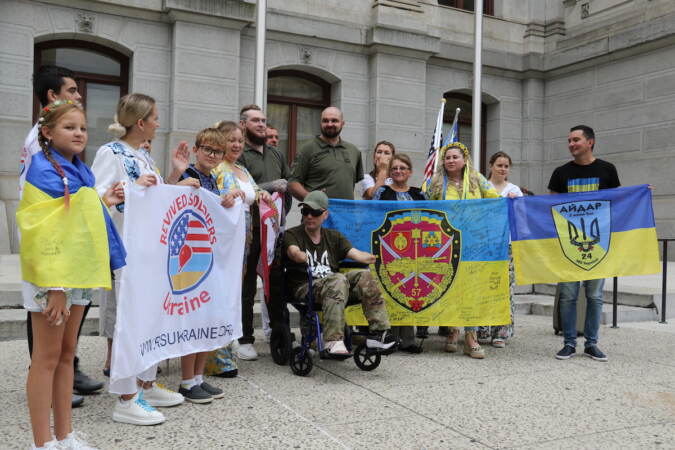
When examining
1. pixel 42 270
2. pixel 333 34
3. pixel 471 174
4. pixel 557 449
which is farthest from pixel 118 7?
pixel 557 449

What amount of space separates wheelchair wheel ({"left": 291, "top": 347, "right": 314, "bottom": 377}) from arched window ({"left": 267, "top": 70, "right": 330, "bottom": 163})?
388 inches

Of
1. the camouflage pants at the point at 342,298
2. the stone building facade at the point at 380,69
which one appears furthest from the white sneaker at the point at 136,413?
the stone building facade at the point at 380,69

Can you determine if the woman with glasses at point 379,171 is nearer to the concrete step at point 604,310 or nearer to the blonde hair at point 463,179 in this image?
the blonde hair at point 463,179

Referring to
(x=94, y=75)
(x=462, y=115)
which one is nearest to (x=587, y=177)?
(x=94, y=75)

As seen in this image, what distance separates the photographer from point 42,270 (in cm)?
282

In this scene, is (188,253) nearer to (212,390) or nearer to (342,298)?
(212,390)

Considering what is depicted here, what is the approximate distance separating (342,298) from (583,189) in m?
2.71

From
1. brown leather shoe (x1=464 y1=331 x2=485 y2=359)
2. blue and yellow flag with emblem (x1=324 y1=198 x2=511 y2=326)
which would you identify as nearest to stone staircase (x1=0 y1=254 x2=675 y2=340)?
blue and yellow flag with emblem (x1=324 y1=198 x2=511 y2=326)

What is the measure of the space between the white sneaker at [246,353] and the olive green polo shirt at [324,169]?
1664 millimetres

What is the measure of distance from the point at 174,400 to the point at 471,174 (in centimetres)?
365

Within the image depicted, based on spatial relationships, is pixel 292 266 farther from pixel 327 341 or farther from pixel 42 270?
pixel 42 270

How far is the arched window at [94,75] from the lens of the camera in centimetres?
1230

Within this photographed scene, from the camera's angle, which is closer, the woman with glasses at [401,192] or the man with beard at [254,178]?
the man with beard at [254,178]

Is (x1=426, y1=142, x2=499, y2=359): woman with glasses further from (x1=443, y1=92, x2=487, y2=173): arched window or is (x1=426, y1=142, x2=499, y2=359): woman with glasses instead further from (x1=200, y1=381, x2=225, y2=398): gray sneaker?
(x1=443, y1=92, x2=487, y2=173): arched window
